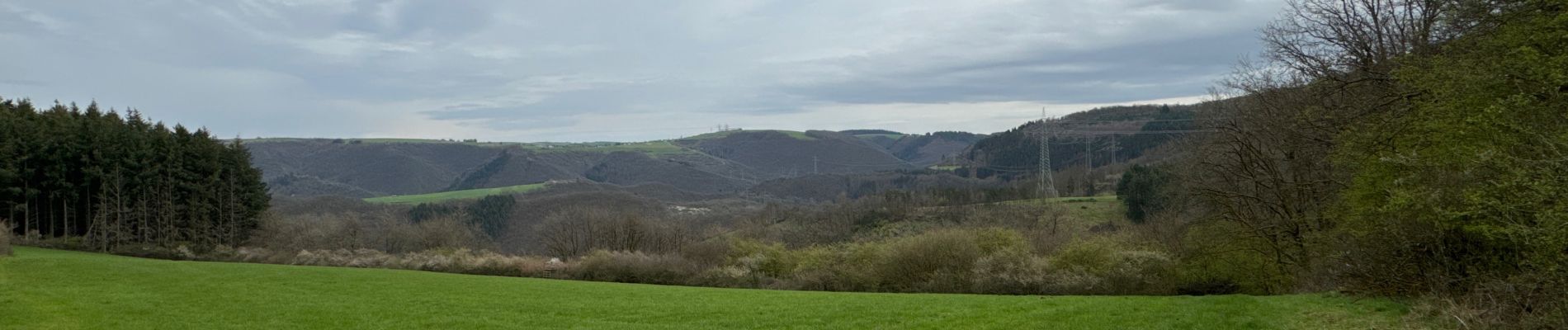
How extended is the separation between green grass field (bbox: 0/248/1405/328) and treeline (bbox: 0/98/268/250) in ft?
105

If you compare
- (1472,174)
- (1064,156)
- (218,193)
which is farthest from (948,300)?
(1064,156)

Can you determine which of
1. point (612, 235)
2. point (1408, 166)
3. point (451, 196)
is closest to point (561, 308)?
point (1408, 166)

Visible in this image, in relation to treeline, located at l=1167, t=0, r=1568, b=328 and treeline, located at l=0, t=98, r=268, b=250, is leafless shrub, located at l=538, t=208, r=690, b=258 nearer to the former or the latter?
treeline, located at l=0, t=98, r=268, b=250

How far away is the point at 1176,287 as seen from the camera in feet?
108

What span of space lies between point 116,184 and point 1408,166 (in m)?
70.1

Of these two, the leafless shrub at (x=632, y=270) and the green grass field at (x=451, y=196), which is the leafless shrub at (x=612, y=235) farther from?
the green grass field at (x=451, y=196)

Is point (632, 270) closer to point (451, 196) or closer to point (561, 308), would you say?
point (561, 308)

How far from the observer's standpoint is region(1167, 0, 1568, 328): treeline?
11852mm

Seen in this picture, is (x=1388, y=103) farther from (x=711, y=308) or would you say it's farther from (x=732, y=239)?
(x=732, y=239)

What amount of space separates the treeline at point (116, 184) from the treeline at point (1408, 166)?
63453 mm

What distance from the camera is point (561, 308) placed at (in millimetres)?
22062

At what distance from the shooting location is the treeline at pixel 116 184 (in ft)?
181

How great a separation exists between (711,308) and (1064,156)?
142 metres

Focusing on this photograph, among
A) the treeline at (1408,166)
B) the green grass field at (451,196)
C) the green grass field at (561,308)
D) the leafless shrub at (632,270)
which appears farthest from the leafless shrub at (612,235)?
the green grass field at (451,196)
